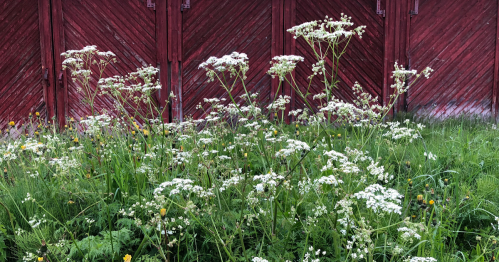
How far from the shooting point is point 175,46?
6484 mm

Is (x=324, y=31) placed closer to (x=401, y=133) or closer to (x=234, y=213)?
(x=401, y=133)

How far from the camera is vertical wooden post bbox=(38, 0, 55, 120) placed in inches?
247

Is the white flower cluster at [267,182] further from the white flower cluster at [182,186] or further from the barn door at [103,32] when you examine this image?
the barn door at [103,32]

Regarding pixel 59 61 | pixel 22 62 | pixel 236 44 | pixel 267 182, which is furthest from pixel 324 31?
pixel 22 62

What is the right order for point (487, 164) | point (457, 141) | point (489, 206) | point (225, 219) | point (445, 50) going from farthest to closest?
point (445, 50) → point (457, 141) → point (487, 164) → point (489, 206) → point (225, 219)

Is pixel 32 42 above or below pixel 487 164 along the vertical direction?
above

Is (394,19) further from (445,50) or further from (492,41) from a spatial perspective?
(492,41)

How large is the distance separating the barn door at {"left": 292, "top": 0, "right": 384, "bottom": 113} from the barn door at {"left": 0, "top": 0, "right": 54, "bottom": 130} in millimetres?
4294

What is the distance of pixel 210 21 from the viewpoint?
6.59 m

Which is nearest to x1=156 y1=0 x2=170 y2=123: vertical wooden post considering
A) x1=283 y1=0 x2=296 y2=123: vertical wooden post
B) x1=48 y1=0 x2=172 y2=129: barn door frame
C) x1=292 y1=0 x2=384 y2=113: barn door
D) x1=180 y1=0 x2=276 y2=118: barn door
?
x1=48 y1=0 x2=172 y2=129: barn door frame

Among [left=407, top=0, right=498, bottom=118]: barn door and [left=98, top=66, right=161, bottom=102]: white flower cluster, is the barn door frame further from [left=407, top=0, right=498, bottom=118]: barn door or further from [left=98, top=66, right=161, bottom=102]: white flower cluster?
[left=407, top=0, right=498, bottom=118]: barn door

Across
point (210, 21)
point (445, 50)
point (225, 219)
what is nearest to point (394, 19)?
point (445, 50)

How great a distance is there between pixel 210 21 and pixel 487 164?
477 centimetres

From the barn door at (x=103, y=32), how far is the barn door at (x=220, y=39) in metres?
0.62
